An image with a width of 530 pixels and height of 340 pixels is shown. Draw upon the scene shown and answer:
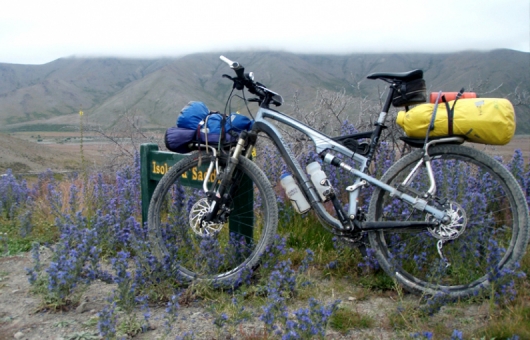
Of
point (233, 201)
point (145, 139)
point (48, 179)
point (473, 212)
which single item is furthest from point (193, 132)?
point (145, 139)

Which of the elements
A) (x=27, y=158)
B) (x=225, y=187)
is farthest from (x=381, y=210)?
(x=27, y=158)

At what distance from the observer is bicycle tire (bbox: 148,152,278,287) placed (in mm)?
3717

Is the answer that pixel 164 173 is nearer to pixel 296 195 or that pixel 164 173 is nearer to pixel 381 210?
pixel 296 195

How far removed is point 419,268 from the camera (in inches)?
139

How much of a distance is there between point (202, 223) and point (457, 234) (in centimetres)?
200

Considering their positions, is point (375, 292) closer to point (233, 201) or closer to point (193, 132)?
point (233, 201)

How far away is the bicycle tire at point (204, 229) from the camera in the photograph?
372 centimetres

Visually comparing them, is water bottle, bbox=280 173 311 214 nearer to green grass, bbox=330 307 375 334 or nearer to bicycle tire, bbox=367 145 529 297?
bicycle tire, bbox=367 145 529 297

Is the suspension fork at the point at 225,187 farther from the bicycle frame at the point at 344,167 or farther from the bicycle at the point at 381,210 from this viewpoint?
the bicycle frame at the point at 344,167

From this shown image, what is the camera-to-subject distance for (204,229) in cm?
391

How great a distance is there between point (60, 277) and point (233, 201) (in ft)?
5.01

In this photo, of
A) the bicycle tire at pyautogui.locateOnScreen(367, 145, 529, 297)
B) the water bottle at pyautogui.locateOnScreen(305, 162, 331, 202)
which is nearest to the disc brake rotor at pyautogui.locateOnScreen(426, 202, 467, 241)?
the bicycle tire at pyautogui.locateOnScreen(367, 145, 529, 297)

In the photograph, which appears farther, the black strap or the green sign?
the green sign

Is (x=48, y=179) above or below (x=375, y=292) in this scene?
below
